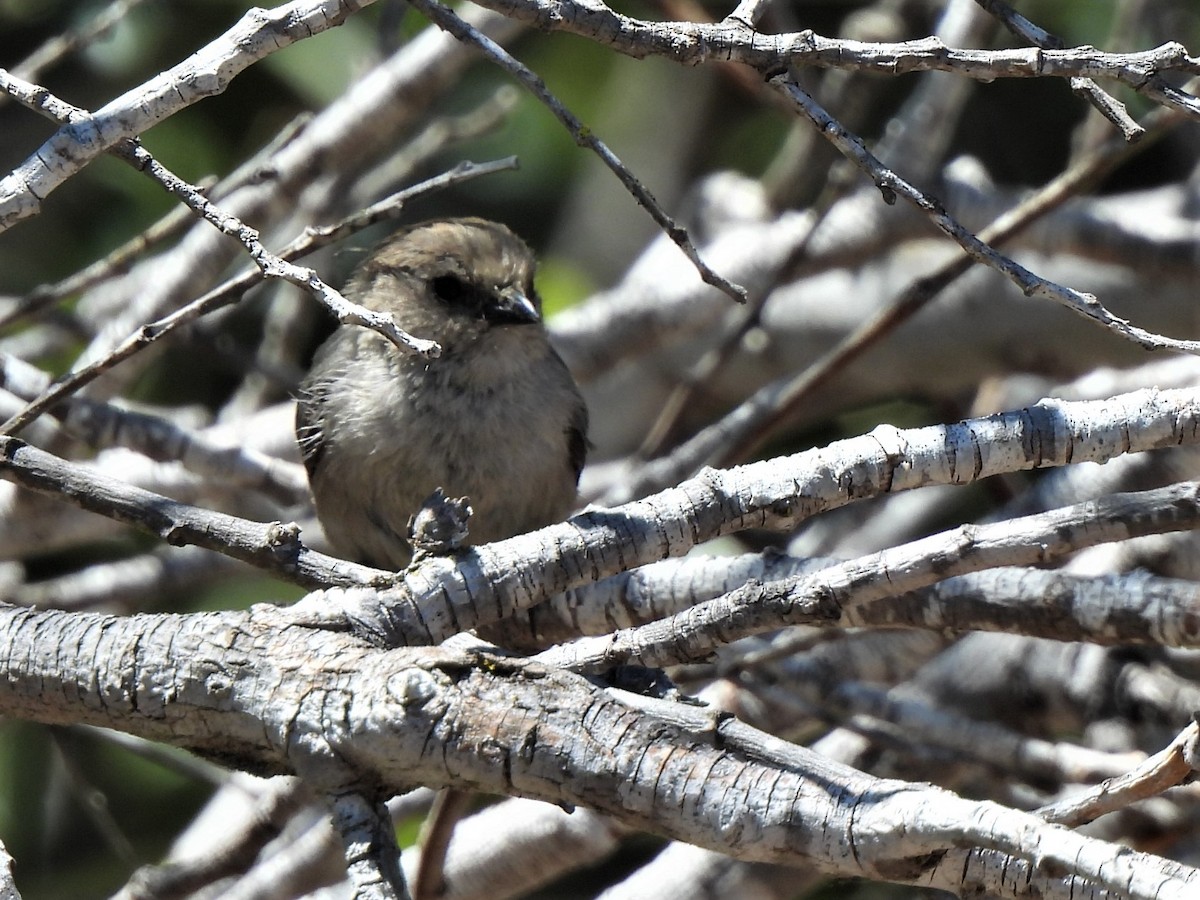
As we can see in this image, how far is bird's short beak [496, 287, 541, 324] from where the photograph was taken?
5.09m

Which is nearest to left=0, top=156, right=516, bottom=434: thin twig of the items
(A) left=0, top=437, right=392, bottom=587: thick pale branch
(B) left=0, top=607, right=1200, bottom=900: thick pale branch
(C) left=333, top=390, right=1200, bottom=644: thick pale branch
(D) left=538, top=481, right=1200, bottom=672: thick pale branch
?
(A) left=0, top=437, right=392, bottom=587: thick pale branch

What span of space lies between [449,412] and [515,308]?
450 mm

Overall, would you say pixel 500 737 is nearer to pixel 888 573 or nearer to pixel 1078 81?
pixel 888 573

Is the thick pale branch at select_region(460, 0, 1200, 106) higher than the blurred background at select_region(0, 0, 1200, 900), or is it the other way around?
the blurred background at select_region(0, 0, 1200, 900)

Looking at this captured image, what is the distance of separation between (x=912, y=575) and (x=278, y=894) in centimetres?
294

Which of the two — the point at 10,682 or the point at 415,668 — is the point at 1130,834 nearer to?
the point at 415,668

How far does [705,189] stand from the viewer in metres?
7.78

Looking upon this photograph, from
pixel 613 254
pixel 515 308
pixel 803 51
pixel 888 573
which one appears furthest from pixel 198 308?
pixel 613 254

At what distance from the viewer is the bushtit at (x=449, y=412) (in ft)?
16.2

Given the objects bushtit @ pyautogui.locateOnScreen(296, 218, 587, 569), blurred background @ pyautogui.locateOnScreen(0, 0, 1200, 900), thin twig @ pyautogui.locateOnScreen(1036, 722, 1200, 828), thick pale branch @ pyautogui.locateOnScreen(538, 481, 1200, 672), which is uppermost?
blurred background @ pyautogui.locateOnScreen(0, 0, 1200, 900)

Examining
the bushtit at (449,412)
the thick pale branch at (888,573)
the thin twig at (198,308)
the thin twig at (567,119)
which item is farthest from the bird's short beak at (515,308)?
the thick pale branch at (888,573)

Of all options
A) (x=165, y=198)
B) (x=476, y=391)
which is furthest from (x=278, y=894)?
(x=165, y=198)

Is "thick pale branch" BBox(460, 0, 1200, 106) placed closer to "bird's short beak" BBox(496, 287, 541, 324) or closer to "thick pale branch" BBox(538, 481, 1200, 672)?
"thick pale branch" BBox(538, 481, 1200, 672)

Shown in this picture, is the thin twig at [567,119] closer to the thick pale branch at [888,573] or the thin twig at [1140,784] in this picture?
the thick pale branch at [888,573]
